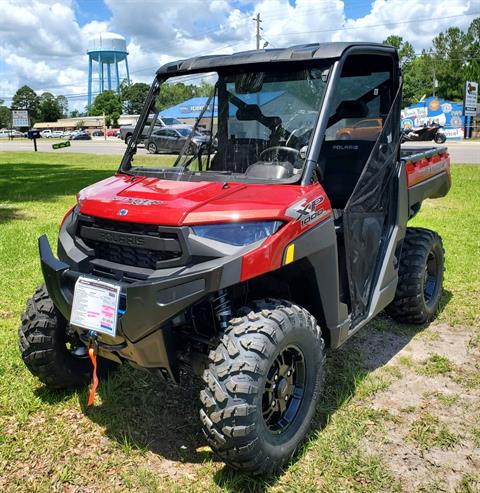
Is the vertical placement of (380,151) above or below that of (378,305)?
above

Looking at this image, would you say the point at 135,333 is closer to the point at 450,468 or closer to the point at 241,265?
the point at 241,265

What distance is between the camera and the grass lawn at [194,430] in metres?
2.78

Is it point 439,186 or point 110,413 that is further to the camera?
point 439,186

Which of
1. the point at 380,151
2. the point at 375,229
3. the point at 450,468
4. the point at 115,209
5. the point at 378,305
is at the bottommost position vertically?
the point at 450,468

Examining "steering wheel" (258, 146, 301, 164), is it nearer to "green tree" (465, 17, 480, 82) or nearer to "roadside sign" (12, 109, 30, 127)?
"roadside sign" (12, 109, 30, 127)

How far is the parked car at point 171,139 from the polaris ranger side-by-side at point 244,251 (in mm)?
64

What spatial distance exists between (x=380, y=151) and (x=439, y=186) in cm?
148

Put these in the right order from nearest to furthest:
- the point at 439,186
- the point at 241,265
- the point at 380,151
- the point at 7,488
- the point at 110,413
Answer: the point at 241,265 < the point at 7,488 < the point at 110,413 < the point at 380,151 < the point at 439,186

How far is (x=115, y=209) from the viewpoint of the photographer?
2824 mm

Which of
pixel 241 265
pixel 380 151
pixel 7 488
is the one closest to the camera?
pixel 241 265

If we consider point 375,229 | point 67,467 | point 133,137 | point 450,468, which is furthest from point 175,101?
point 450,468

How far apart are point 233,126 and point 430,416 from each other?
2.23 meters

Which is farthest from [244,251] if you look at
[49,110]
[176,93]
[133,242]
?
[49,110]

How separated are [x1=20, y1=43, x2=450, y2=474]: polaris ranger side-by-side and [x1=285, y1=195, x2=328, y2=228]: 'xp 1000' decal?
11 mm
